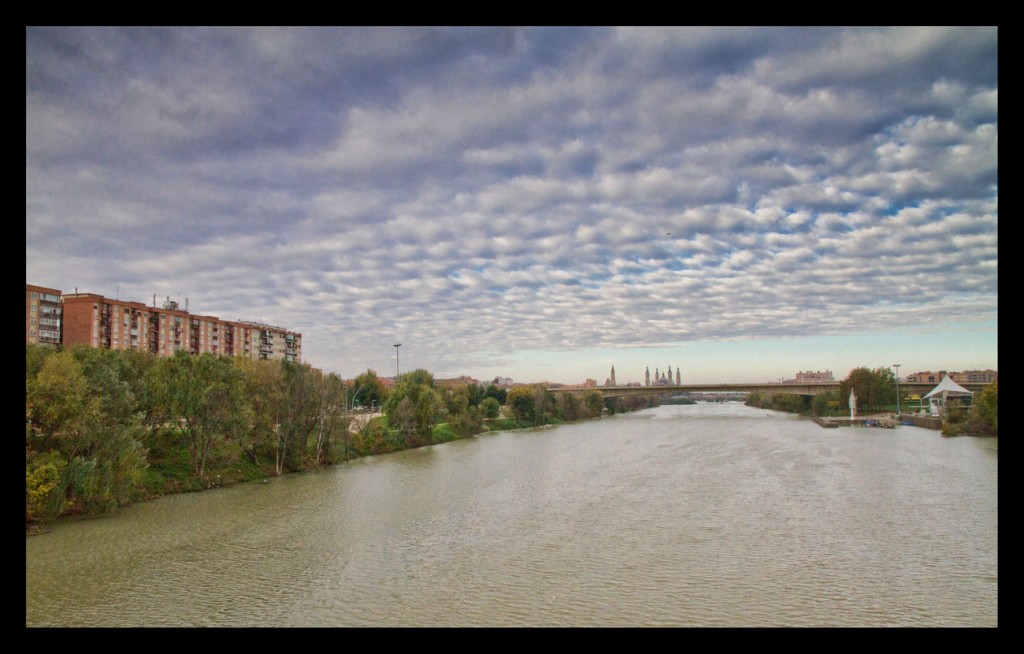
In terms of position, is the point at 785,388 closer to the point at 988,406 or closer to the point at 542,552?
the point at 988,406

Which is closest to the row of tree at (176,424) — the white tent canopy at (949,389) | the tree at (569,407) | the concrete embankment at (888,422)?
the tree at (569,407)

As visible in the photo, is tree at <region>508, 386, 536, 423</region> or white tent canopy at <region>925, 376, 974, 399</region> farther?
tree at <region>508, 386, 536, 423</region>

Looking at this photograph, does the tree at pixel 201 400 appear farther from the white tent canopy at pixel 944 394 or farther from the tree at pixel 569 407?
the white tent canopy at pixel 944 394

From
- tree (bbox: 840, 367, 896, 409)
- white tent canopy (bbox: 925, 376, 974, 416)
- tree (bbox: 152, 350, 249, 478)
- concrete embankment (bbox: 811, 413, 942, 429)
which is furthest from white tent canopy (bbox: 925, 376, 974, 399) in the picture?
tree (bbox: 152, 350, 249, 478)

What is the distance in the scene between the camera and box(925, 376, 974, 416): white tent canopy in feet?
129

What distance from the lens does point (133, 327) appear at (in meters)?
41.6

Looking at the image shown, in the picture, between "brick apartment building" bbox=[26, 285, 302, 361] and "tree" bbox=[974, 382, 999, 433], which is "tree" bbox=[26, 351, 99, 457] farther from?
"tree" bbox=[974, 382, 999, 433]

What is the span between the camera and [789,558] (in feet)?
33.5

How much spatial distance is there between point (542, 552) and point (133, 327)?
40.4m

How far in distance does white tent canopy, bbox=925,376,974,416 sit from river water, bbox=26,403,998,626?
23182 mm

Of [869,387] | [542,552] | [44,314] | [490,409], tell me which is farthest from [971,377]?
[44,314]
